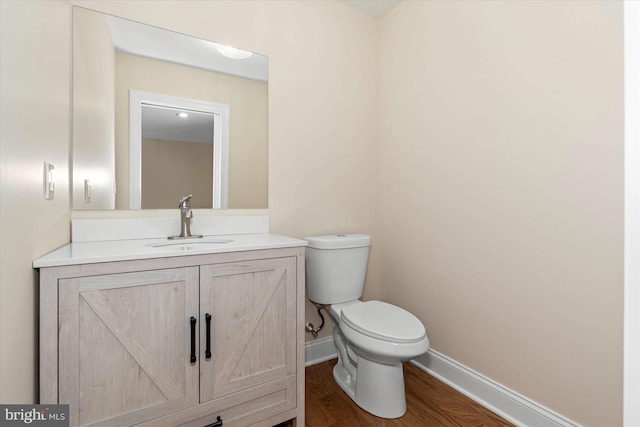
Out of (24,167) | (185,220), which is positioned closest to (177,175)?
(185,220)

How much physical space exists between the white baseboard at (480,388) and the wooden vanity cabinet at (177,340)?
634 millimetres

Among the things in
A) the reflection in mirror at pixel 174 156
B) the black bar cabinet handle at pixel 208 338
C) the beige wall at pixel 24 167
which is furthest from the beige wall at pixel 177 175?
the black bar cabinet handle at pixel 208 338

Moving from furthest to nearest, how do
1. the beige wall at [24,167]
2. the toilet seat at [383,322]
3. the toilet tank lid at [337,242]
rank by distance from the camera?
the toilet tank lid at [337,242], the toilet seat at [383,322], the beige wall at [24,167]

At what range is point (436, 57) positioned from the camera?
5.73ft

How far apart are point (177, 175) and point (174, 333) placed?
0.82 meters

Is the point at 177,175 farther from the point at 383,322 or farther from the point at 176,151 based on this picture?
the point at 383,322

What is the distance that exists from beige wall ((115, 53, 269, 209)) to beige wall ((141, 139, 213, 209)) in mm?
77

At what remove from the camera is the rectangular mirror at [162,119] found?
4.37ft

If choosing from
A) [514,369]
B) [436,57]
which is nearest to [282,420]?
[514,369]

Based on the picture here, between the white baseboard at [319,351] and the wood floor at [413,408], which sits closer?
the wood floor at [413,408]

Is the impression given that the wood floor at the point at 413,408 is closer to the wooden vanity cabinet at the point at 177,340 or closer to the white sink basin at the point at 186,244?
the wooden vanity cabinet at the point at 177,340

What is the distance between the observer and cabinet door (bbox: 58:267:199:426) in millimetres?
897

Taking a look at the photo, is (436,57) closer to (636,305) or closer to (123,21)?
(123,21)

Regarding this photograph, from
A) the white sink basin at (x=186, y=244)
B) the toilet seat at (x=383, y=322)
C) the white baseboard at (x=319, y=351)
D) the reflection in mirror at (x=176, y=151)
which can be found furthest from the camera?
the white baseboard at (x=319, y=351)
